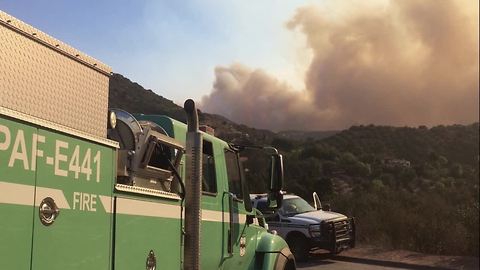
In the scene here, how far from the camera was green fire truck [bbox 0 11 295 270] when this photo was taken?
125 inches

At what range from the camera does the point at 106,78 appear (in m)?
4.32

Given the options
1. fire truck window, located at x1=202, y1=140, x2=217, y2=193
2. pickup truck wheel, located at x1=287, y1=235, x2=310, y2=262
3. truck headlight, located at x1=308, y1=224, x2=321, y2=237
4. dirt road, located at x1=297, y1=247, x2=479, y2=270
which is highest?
fire truck window, located at x1=202, y1=140, x2=217, y2=193

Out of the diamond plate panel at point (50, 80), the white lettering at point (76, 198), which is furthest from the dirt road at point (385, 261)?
the white lettering at point (76, 198)

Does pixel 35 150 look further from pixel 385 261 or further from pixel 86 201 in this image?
pixel 385 261

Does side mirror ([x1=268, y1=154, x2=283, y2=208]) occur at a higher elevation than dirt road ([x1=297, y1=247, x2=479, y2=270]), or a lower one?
higher

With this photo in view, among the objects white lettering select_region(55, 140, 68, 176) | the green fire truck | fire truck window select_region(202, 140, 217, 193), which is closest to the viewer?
the green fire truck

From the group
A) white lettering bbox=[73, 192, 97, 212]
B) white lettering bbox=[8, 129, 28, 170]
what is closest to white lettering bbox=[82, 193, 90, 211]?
white lettering bbox=[73, 192, 97, 212]

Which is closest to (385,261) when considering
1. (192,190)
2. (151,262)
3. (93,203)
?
(192,190)

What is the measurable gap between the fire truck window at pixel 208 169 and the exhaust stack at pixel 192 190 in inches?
23.9

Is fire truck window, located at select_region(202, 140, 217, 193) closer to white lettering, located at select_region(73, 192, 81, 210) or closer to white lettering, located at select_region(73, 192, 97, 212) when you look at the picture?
white lettering, located at select_region(73, 192, 97, 212)

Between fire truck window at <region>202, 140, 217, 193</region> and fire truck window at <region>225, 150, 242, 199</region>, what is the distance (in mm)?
409

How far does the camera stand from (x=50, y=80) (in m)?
3.67

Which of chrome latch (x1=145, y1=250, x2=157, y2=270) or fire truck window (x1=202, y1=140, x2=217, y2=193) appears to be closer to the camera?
chrome latch (x1=145, y1=250, x2=157, y2=270)

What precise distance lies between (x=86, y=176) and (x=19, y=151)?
65 centimetres
